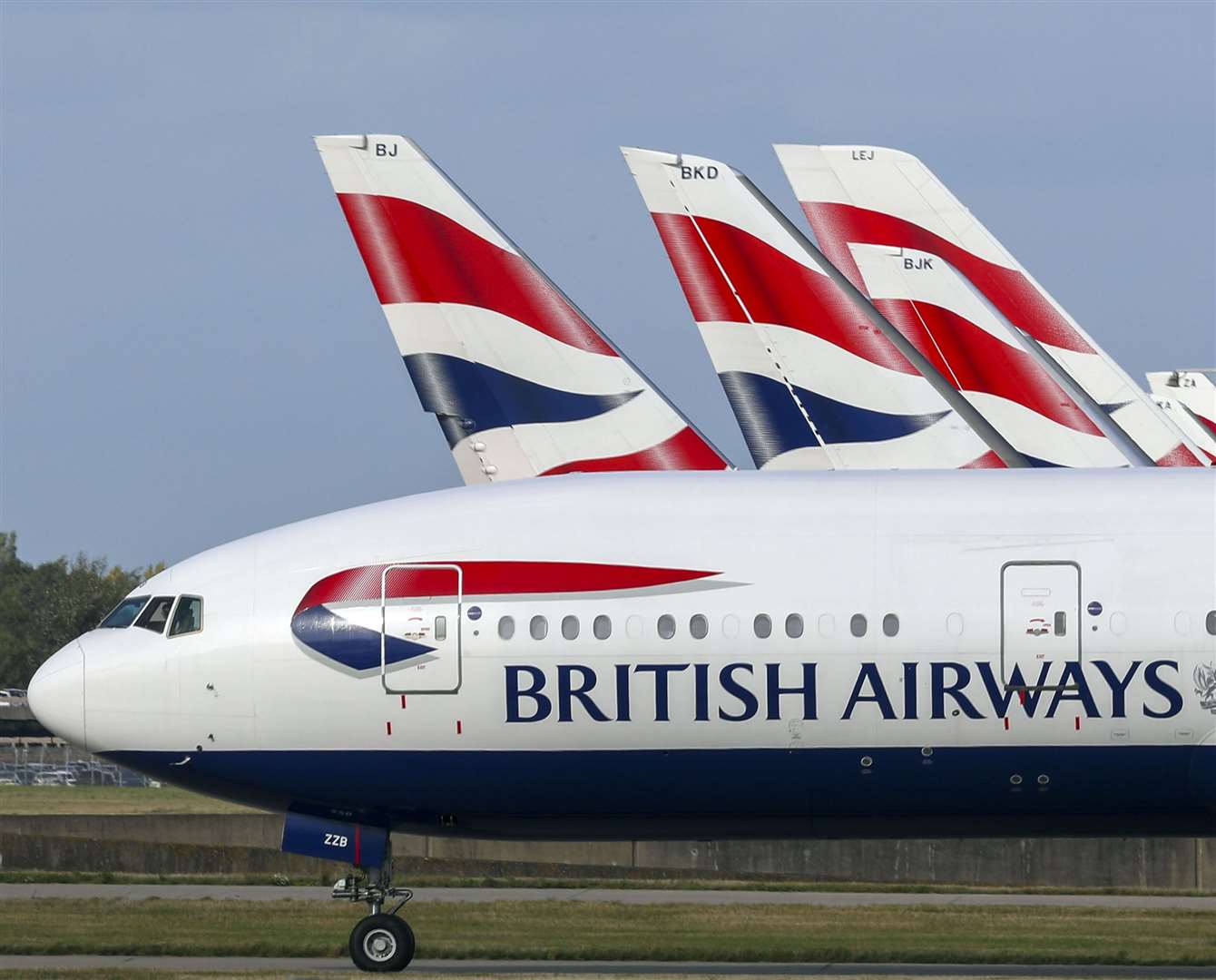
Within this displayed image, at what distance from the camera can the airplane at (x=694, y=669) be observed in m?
19.5

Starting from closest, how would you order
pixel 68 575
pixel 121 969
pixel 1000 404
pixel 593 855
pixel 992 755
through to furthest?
1. pixel 992 755
2. pixel 121 969
3. pixel 1000 404
4. pixel 593 855
5. pixel 68 575

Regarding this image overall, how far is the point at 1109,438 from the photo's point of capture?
2612cm

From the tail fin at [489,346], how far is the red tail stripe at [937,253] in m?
5.12

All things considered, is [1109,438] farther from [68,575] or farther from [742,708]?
[68,575]

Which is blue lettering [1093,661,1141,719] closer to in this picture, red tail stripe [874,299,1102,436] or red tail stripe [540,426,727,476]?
red tail stripe [874,299,1102,436]

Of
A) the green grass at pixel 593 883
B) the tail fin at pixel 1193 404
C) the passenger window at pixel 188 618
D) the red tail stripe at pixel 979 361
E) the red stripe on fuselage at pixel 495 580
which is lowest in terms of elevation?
the green grass at pixel 593 883

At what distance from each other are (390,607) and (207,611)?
5.83 ft

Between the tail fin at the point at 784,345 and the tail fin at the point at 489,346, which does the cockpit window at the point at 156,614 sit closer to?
the tail fin at the point at 489,346

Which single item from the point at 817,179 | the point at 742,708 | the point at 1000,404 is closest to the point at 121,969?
the point at 742,708

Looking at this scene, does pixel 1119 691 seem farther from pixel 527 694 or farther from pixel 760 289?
pixel 760 289

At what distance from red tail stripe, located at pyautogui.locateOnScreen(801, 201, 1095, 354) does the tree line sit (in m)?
117

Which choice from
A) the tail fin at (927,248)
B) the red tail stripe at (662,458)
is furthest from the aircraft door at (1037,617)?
the tail fin at (927,248)

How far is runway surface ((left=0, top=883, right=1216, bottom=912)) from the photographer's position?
28.1 metres

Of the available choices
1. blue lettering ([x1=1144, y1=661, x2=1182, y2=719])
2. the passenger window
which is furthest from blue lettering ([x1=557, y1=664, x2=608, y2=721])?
blue lettering ([x1=1144, y1=661, x2=1182, y2=719])
